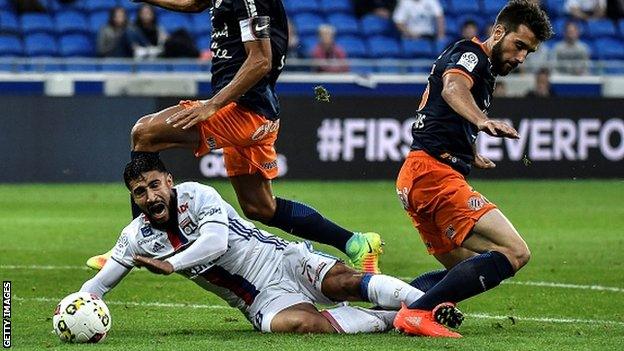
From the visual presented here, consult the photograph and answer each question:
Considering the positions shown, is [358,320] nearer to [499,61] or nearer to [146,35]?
[499,61]

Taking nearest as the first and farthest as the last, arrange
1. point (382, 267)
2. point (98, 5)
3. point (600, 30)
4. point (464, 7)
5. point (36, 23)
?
point (382, 267) → point (36, 23) → point (98, 5) → point (464, 7) → point (600, 30)

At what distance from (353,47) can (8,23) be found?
17.5 ft

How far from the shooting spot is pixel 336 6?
23.4 meters

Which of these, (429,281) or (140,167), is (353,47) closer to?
(429,281)

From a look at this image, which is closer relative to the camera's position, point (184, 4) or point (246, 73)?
point (246, 73)

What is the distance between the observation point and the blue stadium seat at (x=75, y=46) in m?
21.0

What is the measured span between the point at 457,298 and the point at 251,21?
2.40 m

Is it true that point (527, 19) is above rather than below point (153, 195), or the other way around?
above

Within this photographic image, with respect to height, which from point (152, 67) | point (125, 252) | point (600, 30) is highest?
point (125, 252)

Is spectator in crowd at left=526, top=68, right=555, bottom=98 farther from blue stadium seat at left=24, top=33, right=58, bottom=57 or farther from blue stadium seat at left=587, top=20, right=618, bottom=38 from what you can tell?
blue stadium seat at left=24, top=33, right=58, bottom=57

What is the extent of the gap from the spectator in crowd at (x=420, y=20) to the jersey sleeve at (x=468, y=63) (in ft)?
48.5

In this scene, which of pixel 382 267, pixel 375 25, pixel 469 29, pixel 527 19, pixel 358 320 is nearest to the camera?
pixel 358 320

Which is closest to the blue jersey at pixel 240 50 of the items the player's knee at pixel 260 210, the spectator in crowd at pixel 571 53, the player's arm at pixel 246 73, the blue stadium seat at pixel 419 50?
the player's arm at pixel 246 73

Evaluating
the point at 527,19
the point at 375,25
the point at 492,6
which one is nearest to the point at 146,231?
the point at 527,19
